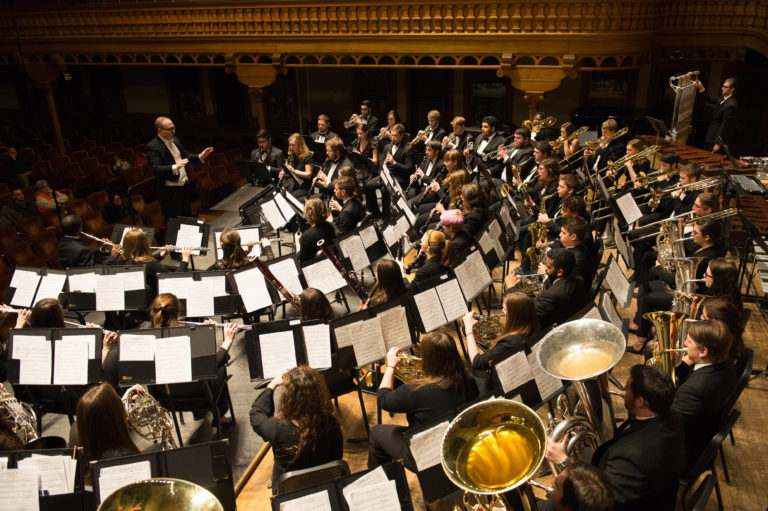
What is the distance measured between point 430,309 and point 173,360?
1942 millimetres

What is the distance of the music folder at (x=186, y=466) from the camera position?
3025mm

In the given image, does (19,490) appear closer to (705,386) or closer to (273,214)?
(705,386)

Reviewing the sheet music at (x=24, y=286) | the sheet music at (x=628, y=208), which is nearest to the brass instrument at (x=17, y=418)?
the sheet music at (x=24, y=286)

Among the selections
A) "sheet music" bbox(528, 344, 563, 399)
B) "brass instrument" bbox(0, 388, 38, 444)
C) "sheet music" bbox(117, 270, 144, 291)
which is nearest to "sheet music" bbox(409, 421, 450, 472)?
"sheet music" bbox(528, 344, 563, 399)

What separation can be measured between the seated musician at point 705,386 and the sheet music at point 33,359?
14.0ft

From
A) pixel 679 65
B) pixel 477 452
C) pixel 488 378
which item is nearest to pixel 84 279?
pixel 488 378

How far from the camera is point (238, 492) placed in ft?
13.5

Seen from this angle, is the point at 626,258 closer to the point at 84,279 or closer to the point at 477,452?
the point at 477,452

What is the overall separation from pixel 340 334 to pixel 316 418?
844 millimetres

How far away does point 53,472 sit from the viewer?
10.2 feet

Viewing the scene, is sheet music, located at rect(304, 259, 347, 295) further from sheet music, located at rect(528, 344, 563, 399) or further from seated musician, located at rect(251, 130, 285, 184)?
seated musician, located at rect(251, 130, 285, 184)

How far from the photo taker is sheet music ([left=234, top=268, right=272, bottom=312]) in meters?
5.13

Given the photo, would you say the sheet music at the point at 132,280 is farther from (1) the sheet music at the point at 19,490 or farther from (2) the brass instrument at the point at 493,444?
(2) the brass instrument at the point at 493,444

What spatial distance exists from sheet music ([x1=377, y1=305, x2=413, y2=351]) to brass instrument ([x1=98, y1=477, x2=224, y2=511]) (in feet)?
6.07
